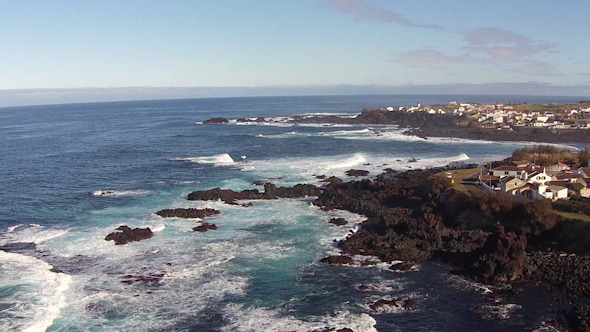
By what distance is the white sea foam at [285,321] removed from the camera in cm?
2245

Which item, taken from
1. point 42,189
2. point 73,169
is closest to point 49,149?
point 73,169

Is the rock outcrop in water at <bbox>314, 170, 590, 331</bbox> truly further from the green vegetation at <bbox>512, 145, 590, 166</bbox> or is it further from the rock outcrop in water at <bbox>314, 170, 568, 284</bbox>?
the green vegetation at <bbox>512, 145, 590, 166</bbox>

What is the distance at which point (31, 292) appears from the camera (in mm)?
26297

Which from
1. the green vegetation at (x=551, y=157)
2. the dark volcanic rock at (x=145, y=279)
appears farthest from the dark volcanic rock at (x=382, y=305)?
the green vegetation at (x=551, y=157)

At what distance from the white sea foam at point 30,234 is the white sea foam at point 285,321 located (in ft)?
59.8

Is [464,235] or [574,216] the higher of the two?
[574,216]

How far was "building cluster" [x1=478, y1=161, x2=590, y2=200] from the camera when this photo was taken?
3900 cm

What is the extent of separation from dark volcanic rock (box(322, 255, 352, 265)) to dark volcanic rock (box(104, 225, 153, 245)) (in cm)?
1345

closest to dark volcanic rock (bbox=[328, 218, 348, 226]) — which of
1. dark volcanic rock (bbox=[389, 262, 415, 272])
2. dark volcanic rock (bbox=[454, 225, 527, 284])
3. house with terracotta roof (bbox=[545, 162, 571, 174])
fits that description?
dark volcanic rock (bbox=[389, 262, 415, 272])

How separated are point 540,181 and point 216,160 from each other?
4289 cm

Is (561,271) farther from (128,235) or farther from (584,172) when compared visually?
(128,235)

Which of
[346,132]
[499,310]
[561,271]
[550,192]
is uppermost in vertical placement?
[550,192]

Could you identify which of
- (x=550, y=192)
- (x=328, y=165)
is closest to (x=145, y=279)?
(x=550, y=192)

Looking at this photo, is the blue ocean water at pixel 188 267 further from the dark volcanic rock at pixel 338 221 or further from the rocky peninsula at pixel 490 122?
the rocky peninsula at pixel 490 122
